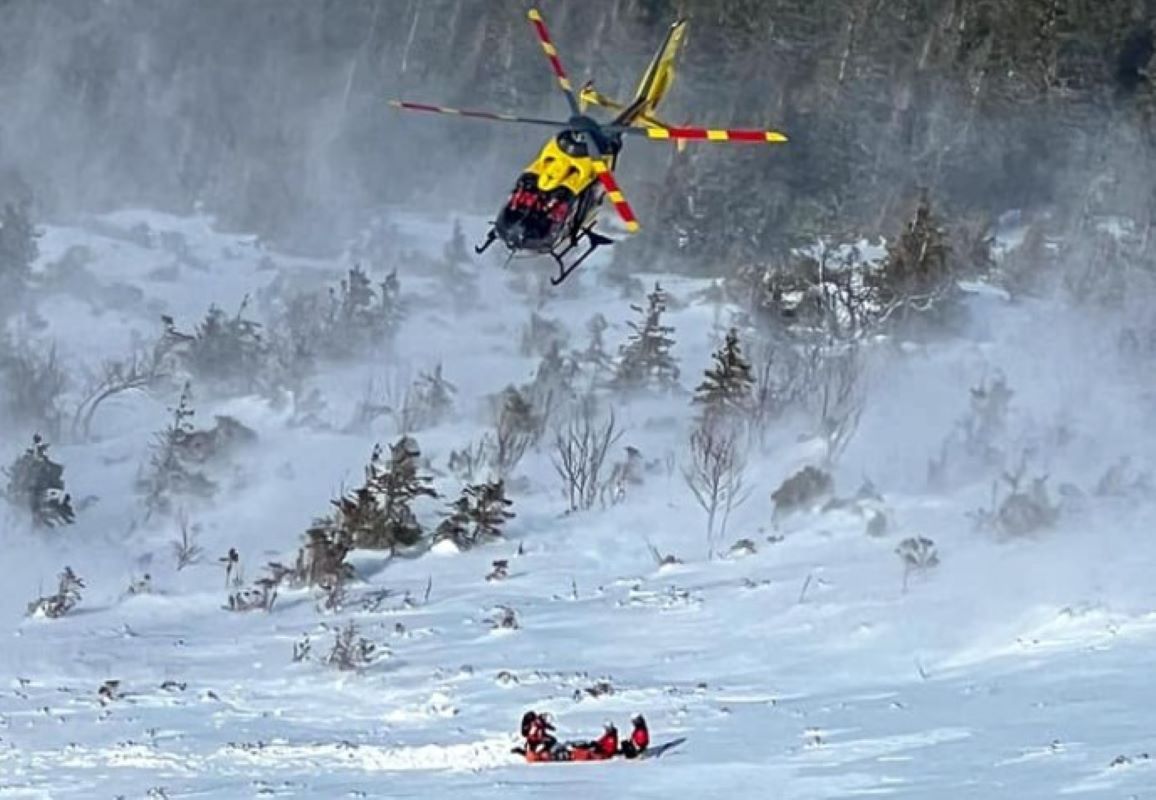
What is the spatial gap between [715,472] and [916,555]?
3917mm

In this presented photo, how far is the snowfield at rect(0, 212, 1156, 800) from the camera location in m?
12.4

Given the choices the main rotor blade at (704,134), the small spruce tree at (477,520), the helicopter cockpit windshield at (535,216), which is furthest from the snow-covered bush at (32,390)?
the main rotor blade at (704,134)

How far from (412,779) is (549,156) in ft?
17.4

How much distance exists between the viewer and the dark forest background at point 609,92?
34562mm

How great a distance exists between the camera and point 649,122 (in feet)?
53.2

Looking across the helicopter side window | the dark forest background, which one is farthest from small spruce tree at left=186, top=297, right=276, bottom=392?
the helicopter side window

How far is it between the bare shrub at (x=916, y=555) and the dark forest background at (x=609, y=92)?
1451cm

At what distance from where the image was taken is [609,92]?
131ft

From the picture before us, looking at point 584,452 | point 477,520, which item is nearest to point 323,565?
point 477,520

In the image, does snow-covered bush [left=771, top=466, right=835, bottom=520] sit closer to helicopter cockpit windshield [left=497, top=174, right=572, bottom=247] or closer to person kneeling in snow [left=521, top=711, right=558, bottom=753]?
helicopter cockpit windshield [left=497, top=174, right=572, bottom=247]

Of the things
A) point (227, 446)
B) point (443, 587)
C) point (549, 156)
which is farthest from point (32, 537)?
A: point (549, 156)

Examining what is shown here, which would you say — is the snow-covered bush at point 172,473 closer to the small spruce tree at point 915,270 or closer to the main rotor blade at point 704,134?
the small spruce tree at point 915,270

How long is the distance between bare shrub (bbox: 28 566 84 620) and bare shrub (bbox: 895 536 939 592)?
27.7 ft

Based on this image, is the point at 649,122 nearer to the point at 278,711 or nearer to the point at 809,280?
the point at 278,711
